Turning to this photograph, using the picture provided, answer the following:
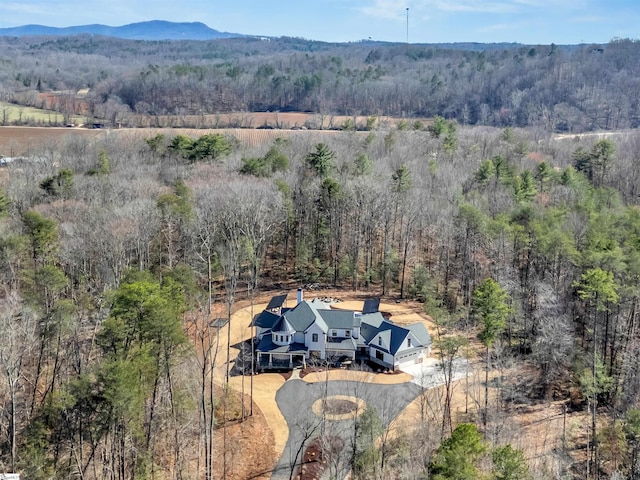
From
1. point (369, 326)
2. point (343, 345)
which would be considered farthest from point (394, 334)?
point (343, 345)

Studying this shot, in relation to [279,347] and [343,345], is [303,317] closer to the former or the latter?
[279,347]

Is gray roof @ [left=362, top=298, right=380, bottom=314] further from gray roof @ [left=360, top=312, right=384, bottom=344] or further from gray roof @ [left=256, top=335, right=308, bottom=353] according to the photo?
gray roof @ [left=256, top=335, right=308, bottom=353]

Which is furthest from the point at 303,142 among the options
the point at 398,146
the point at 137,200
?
the point at 137,200

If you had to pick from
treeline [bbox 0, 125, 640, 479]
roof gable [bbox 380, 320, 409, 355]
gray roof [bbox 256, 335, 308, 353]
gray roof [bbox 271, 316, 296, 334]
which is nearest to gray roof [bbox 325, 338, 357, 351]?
gray roof [bbox 256, 335, 308, 353]

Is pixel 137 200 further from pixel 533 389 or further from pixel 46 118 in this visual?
pixel 46 118

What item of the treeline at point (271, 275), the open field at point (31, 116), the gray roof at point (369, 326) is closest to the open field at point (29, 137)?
the open field at point (31, 116)

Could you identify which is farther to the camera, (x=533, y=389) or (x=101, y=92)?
(x=101, y=92)

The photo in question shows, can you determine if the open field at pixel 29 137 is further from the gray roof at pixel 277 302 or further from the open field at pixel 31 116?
the gray roof at pixel 277 302
